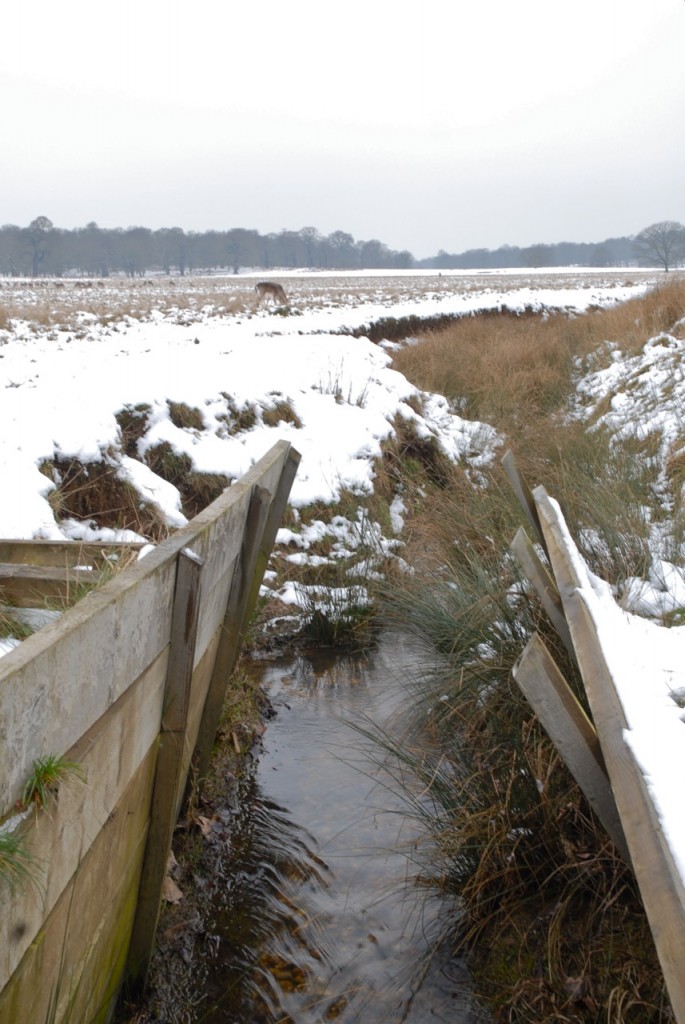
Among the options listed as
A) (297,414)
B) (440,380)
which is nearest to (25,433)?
(297,414)

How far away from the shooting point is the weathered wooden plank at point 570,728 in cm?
261

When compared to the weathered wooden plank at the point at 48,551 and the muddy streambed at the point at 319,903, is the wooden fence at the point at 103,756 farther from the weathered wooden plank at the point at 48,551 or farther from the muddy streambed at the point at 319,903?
the muddy streambed at the point at 319,903

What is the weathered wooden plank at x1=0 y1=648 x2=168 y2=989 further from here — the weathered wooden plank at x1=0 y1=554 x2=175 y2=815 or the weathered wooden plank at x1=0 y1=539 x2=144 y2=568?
the weathered wooden plank at x1=0 y1=539 x2=144 y2=568

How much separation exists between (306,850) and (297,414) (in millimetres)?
5987

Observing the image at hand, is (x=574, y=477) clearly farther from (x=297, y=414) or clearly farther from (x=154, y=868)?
(x=154, y=868)

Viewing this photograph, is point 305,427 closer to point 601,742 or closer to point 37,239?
point 601,742

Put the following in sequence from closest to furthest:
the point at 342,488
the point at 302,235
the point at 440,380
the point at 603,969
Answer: the point at 603,969 → the point at 342,488 → the point at 440,380 → the point at 302,235

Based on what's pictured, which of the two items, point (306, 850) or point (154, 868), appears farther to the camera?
point (306, 850)

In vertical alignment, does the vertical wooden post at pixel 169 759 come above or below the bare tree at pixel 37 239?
below

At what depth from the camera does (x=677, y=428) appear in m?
7.82

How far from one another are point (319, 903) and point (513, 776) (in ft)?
3.64

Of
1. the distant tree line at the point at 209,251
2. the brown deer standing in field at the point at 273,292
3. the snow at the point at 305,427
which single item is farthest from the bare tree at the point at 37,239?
the snow at the point at 305,427

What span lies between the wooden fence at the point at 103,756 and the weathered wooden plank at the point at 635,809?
1168 mm

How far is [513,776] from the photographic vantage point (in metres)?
3.24
